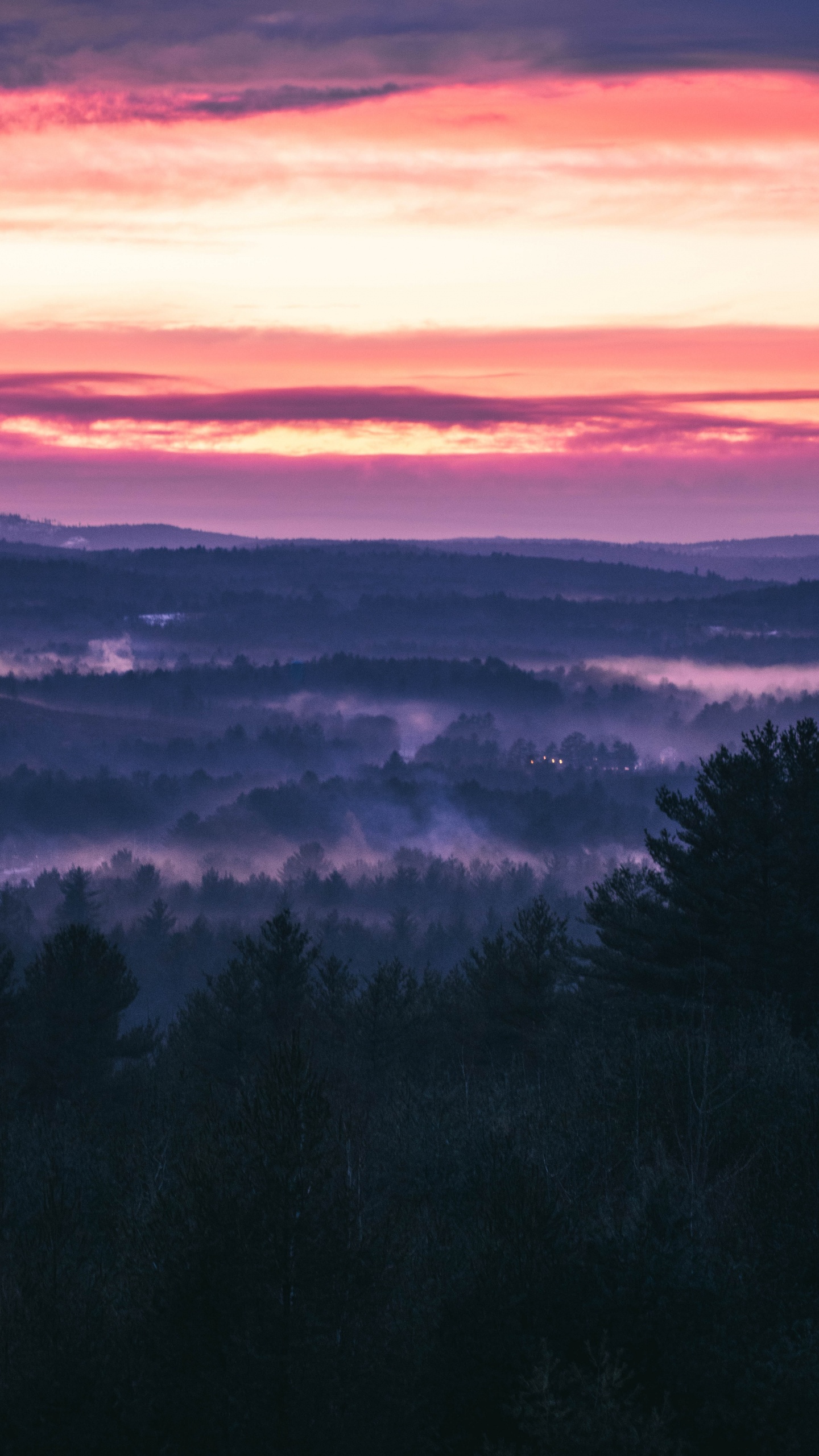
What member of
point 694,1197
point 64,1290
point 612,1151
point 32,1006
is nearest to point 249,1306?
point 64,1290

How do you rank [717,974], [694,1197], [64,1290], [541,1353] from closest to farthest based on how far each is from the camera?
[541,1353]
[64,1290]
[694,1197]
[717,974]

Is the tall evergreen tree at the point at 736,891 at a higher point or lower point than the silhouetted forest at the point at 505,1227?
higher

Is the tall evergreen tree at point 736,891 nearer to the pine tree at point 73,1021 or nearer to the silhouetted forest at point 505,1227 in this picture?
the silhouetted forest at point 505,1227

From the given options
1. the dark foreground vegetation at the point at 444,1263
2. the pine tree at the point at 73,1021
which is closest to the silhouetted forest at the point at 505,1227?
the dark foreground vegetation at the point at 444,1263

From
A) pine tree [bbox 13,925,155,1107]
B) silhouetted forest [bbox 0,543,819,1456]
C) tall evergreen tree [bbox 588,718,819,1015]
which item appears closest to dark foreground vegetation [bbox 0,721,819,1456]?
silhouetted forest [bbox 0,543,819,1456]

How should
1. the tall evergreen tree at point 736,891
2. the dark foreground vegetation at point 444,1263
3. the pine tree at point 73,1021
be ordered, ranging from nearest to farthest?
the dark foreground vegetation at point 444,1263 → the tall evergreen tree at point 736,891 → the pine tree at point 73,1021

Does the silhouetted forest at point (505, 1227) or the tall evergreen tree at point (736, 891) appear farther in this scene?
the tall evergreen tree at point (736, 891)

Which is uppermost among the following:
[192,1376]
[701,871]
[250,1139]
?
[701,871]

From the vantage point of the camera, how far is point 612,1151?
2422 centimetres

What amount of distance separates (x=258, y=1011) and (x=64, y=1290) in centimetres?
3250

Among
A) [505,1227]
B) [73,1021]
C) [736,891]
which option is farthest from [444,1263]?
[73,1021]

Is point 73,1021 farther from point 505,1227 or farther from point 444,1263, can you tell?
point 505,1227

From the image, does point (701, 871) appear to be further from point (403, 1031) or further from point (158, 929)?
point (158, 929)

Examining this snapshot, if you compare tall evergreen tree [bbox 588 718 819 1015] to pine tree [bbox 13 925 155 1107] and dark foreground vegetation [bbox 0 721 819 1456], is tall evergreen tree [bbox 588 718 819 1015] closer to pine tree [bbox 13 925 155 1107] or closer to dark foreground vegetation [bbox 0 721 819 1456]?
dark foreground vegetation [bbox 0 721 819 1456]
